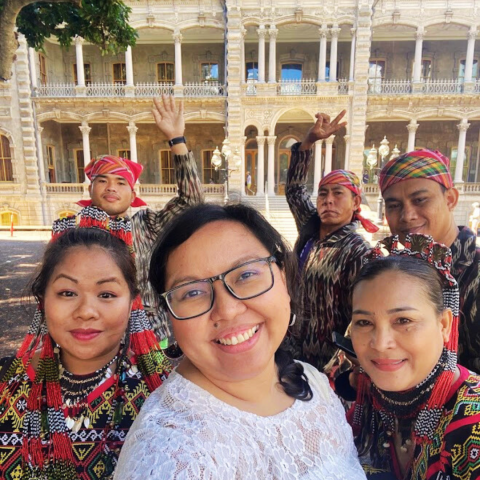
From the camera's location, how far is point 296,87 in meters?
Answer: 18.8

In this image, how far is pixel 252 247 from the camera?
1199 mm

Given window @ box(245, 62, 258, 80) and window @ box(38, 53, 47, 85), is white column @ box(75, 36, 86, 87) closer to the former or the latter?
window @ box(38, 53, 47, 85)

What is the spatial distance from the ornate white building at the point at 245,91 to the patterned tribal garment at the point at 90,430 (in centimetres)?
1677

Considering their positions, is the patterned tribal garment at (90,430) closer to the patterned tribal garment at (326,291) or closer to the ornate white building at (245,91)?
the patterned tribal garment at (326,291)

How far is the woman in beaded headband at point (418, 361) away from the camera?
1251 mm

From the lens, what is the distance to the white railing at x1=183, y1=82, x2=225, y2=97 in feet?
62.1

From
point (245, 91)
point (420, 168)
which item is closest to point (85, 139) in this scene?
point (245, 91)

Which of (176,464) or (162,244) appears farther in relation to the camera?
(162,244)

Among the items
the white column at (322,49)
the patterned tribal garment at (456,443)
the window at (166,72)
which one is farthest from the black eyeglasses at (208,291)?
the window at (166,72)

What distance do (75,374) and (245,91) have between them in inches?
747

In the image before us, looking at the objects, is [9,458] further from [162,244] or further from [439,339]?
[439,339]

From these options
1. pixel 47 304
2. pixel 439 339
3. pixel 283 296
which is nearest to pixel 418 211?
pixel 439 339

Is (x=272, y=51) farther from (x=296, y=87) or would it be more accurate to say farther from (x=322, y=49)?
(x=322, y=49)

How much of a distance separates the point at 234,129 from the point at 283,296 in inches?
719
